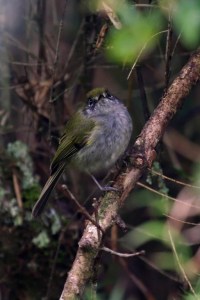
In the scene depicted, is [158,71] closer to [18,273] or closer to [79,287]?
[18,273]

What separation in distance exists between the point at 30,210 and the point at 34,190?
0.43ft

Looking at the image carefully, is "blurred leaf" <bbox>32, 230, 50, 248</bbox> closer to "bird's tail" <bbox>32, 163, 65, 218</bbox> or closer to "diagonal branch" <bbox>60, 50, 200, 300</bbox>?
"bird's tail" <bbox>32, 163, 65, 218</bbox>

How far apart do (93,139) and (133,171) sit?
0.98 m

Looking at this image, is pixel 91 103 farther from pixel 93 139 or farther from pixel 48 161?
pixel 48 161

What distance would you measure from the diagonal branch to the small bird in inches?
30.9

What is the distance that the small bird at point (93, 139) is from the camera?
3.72 meters

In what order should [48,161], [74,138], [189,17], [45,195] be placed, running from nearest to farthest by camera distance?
[189,17]
[45,195]
[74,138]
[48,161]

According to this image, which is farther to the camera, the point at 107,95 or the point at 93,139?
the point at 107,95

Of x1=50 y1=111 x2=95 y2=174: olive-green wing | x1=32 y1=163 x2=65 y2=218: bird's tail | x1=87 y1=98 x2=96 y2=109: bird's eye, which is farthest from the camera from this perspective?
x1=87 y1=98 x2=96 y2=109: bird's eye

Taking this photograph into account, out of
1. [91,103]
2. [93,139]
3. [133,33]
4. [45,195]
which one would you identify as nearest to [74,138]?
[93,139]

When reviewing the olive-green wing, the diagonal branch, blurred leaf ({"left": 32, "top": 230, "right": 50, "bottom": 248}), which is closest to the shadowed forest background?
blurred leaf ({"left": 32, "top": 230, "right": 50, "bottom": 248})

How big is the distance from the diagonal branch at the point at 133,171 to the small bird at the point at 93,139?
0.79 m

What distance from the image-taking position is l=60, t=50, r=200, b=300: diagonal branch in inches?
98.3

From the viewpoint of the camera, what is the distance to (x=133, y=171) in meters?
2.86
